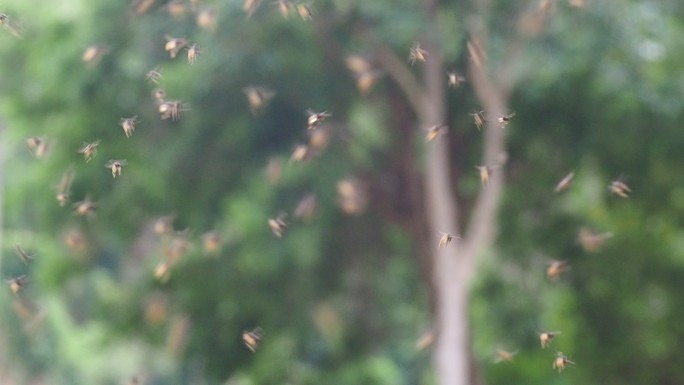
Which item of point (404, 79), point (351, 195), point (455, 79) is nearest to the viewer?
point (455, 79)

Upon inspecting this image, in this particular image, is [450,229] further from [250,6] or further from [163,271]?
[250,6]

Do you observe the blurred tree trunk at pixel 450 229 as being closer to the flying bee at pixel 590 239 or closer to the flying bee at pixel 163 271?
the flying bee at pixel 590 239

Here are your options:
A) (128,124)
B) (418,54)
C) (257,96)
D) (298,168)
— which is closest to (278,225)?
(298,168)

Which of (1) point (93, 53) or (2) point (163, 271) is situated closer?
(1) point (93, 53)

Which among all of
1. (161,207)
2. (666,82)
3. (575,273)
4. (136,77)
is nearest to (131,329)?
(161,207)

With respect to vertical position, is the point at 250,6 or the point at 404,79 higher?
the point at 250,6

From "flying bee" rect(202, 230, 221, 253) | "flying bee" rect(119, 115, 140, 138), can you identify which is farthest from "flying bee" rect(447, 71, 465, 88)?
"flying bee" rect(202, 230, 221, 253)

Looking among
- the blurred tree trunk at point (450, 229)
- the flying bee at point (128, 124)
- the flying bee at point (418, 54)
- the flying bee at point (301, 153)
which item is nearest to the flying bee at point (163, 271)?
the flying bee at point (301, 153)
